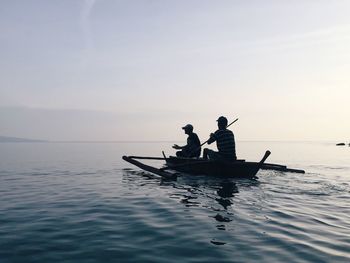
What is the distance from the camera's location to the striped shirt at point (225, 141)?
16422mm

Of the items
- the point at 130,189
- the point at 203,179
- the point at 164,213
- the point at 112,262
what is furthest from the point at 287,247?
the point at 203,179

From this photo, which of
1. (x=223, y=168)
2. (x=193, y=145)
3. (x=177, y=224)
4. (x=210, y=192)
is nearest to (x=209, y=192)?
(x=210, y=192)

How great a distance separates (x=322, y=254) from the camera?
5871mm

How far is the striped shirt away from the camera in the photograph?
1642cm

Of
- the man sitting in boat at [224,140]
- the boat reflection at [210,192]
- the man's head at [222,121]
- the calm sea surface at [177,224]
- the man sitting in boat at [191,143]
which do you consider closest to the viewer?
the calm sea surface at [177,224]

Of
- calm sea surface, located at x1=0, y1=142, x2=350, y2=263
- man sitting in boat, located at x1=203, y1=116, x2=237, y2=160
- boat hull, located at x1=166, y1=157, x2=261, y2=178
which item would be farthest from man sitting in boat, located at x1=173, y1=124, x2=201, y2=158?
calm sea surface, located at x1=0, y1=142, x2=350, y2=263

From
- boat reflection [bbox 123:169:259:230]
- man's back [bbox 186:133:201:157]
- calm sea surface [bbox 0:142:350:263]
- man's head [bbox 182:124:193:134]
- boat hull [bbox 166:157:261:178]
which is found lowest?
calm sea surface [bbox 0:142:350:263]

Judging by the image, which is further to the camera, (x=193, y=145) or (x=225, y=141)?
(x=193, y=145)

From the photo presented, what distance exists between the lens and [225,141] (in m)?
16.5

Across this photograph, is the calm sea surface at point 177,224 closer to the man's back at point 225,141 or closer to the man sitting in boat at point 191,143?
the man's back at point 225,141

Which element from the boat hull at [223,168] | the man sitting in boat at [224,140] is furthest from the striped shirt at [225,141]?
the boat hull at [223,168]

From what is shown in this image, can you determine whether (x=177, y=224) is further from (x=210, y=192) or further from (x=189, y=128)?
(x=189, y=128)

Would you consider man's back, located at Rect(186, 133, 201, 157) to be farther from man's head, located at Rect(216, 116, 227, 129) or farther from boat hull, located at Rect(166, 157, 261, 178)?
man's head, located at Rect(216, 116, 227, 129)

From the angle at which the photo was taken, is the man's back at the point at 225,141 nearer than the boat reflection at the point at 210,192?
No
